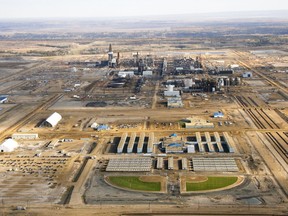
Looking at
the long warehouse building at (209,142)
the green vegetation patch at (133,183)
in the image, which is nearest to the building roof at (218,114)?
the long warehouse building at (209,142)

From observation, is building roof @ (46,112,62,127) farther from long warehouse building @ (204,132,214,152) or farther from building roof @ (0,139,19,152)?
long warehouse building @ (204,132,214,152)

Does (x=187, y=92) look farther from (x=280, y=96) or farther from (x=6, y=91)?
(x=6, y=91)

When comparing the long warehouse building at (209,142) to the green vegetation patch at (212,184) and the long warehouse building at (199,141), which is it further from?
the green vegetation patch at (212,184)

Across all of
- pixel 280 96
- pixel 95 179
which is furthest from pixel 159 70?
pixel 95 179

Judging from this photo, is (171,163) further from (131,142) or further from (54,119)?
(54,119)

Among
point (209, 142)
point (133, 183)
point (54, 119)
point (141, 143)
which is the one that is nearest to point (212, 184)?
point (133, 183)

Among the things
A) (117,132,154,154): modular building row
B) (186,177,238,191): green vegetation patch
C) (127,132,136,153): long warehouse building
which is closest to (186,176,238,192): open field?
(186,177,238,191): green vegetation patch
